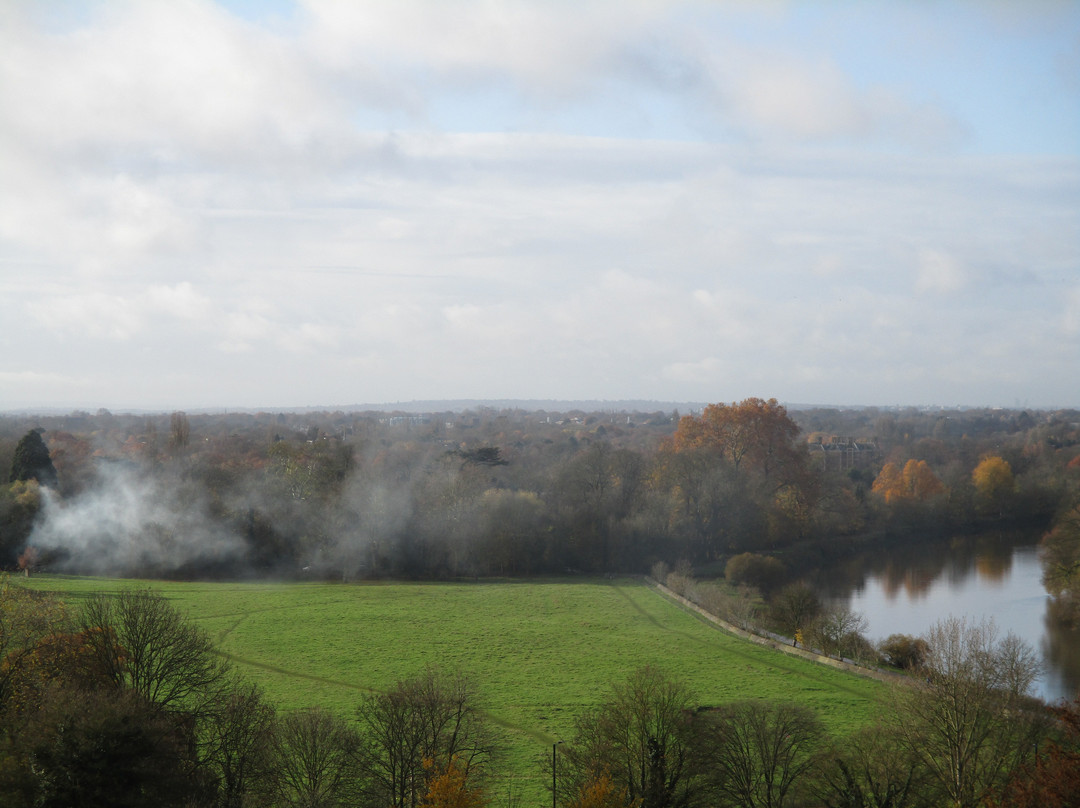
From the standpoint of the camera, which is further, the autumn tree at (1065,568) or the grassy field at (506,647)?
the autumn tree at (1065,568)

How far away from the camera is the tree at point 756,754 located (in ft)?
51.3

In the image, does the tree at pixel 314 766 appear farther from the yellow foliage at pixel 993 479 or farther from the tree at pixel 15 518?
the yellow foliage at pixel 993 479

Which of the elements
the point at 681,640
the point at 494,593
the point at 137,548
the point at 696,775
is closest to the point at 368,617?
the point at 494,593

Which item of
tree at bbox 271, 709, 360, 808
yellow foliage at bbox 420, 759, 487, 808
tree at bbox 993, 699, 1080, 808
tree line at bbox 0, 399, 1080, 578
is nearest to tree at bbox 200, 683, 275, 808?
tree at bbox 271, 709, 360, 808

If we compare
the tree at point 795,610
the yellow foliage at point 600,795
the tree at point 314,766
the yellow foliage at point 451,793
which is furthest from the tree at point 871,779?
the tree at point 795,610

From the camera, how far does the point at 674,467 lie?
5034 centimetres

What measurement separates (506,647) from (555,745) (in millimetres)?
12501

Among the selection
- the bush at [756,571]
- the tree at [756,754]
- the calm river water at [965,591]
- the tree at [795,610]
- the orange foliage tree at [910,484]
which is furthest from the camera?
the orange foliage tree at [910,484]

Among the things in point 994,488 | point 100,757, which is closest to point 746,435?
point 994,488

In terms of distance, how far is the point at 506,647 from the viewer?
28594 millimetres

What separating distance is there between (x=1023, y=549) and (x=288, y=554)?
45.4m

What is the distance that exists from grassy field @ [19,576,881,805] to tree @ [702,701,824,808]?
3634 millimetres

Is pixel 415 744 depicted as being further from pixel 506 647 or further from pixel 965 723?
pixel 506 647

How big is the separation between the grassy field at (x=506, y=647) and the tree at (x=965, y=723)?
14.1 ft
